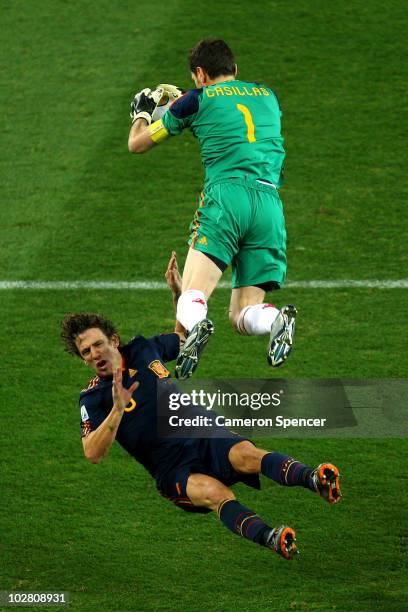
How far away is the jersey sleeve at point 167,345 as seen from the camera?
9336mm

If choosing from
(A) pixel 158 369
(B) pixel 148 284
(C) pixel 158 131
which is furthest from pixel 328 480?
(B) pixel 148 284

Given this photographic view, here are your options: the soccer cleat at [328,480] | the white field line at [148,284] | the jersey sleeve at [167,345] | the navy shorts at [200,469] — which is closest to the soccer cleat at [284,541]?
the soccer cleat at [328,480]

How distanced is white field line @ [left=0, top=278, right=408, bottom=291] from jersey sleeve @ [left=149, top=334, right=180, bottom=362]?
12.1 ft

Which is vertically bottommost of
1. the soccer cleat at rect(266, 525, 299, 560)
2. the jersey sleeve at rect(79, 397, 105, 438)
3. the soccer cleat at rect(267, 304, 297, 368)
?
Result: the soccer cleat at rect(266, 525, 299, 560)

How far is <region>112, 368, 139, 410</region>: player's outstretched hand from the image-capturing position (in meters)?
8.31

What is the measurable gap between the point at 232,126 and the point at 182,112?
34cm

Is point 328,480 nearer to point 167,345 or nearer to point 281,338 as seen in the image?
point 281,338

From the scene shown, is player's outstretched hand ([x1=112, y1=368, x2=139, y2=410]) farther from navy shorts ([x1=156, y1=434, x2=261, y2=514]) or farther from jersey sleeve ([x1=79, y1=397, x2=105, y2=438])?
navy shorts ([x1=156, y1=434, x2=261, y2=514])

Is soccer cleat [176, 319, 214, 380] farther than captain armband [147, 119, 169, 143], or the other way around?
captain armband [147, 119, 169, 143]

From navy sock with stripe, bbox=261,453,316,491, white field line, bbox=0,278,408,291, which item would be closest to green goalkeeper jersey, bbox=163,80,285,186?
navy sock with stripe, bbox=261,453,316,491

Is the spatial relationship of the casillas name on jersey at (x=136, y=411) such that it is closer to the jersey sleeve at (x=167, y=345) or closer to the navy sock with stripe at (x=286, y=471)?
the jersey sleeve at (x=167, y=345)

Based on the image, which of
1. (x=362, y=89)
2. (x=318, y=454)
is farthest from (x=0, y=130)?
(x=318, y=454)

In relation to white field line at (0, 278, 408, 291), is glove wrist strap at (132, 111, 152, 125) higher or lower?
higher

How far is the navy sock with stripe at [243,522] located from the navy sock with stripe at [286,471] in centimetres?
26
